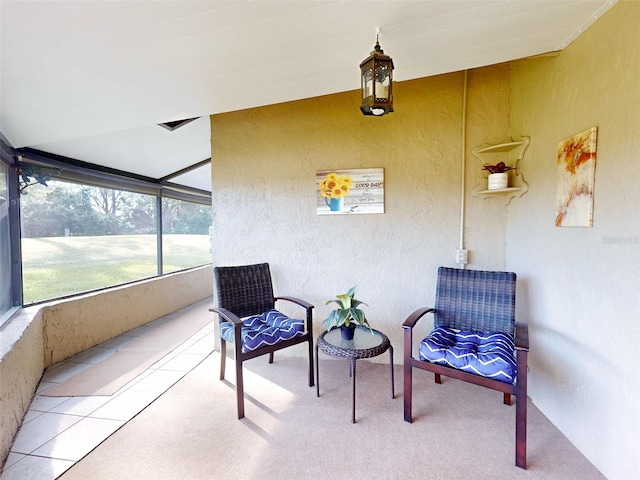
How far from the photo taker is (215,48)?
1.62 meters

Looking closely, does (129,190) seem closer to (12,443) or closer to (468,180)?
(12,443)

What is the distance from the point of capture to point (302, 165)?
2.90 meters

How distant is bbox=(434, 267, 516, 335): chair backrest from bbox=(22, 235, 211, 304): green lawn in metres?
3.58

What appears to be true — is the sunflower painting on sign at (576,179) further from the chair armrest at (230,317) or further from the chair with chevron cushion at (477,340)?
the chair armrest at (230,317)

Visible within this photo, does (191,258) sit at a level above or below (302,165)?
below

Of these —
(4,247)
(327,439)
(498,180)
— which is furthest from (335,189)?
(4,247)

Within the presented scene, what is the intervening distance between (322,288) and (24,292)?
2.67 meters

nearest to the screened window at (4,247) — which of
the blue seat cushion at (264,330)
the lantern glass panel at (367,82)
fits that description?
the blue seat cushion at (264,330)

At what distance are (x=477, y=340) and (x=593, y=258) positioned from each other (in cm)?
85

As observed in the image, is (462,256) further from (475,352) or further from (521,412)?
(521,412)

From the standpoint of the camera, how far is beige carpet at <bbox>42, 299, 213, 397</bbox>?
2.37m

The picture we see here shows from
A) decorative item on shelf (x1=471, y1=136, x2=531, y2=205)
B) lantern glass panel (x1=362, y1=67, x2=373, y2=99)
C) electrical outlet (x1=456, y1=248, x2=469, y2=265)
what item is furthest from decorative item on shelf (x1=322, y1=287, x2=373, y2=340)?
decorative item on shelf (x1=471, y1=136, x2=531, y2=205)

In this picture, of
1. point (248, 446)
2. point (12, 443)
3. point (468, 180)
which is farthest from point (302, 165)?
point (12, 443)

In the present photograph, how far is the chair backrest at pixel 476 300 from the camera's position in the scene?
7.10 ft
